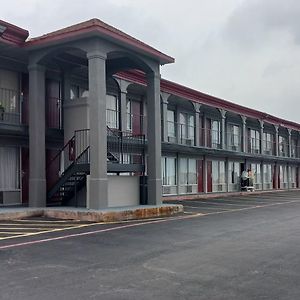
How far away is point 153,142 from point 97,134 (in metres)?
3.57

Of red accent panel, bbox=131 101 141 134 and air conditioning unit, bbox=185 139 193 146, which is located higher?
red accent panel, bbox=131 101 141 134

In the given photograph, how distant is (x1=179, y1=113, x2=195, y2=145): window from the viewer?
96.4 ft

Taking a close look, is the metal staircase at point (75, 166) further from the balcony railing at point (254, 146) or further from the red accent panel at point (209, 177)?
the balcony railing at point (254, 146)

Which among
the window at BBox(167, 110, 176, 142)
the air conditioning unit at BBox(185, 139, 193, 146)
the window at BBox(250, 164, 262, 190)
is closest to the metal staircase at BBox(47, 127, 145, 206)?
the window at BBox(167, 110, 176, 142)

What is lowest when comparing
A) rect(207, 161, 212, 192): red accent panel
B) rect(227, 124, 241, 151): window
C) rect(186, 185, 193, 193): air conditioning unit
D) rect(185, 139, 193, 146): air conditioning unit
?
rect(186, 185, 193, 193): air conditioning unit

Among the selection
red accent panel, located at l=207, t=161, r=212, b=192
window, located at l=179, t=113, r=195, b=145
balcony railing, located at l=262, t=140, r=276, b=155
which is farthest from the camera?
balcony railing, located at l=262, t=140, r=276, b=155

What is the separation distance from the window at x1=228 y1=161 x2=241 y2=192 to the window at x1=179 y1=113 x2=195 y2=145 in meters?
5.27

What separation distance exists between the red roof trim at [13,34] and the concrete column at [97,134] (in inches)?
101

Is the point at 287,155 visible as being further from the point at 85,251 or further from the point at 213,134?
the point at 85,251

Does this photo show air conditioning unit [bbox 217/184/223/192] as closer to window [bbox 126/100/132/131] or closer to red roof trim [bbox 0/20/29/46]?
window [bbox 126/100/132/131]

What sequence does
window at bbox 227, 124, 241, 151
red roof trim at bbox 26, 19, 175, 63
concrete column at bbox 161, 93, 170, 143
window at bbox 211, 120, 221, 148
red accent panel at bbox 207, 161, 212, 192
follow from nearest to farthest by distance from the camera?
red roof trim at bbox 26, 19, 175, 63, concrete column at bbox 161, 93, 170, 143, red accent panel at bbox 207, 161, 212, 192, window at bbox 211, 120, 221, 148, window at bbox 227, 124, 241, 151

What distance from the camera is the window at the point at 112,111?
22.2m

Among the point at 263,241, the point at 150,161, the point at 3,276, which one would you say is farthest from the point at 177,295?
the point at 150,161

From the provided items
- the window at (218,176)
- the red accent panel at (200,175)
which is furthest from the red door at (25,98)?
the window at (218,176)
